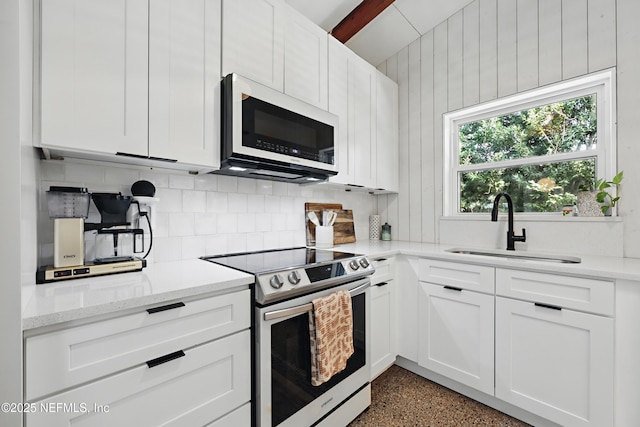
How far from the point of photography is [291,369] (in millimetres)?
1320

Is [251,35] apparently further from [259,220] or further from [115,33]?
[259,220]

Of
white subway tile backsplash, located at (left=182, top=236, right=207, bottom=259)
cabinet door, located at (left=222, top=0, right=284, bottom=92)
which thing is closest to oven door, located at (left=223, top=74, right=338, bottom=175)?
cabinet door, located at (left=222, top=0, right=284, bottom=92)

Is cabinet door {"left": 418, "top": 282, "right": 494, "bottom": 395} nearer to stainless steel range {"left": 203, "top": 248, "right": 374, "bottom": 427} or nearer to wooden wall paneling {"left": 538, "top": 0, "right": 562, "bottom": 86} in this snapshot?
stainless steel range {"left": 203, "top": 248, "right": 374, "bottom": 427}

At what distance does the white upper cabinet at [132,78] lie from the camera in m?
1.03

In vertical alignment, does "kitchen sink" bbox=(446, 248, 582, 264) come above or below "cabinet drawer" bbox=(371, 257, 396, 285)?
above

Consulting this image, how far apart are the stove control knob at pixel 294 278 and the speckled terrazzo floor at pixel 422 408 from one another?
1020mm

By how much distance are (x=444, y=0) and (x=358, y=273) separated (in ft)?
8.04

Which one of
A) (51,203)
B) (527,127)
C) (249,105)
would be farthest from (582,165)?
(51,203)

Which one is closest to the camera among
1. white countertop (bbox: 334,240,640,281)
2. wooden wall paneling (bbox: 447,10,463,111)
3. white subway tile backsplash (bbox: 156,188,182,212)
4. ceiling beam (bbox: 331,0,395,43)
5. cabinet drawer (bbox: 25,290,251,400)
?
cabinet drawer (bbox: 25,290,251,400)

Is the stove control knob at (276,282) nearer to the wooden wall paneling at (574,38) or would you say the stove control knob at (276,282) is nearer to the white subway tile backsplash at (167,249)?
the white subway tile backsplash at (167,249)

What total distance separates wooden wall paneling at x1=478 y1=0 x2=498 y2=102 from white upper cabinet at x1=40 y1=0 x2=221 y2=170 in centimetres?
208

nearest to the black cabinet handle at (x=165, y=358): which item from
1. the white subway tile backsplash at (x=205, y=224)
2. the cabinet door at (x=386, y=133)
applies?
the white subway tile backsplash at (x=205, y=224)

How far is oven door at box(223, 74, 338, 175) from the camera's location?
1.45 m

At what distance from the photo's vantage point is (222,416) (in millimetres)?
1122
